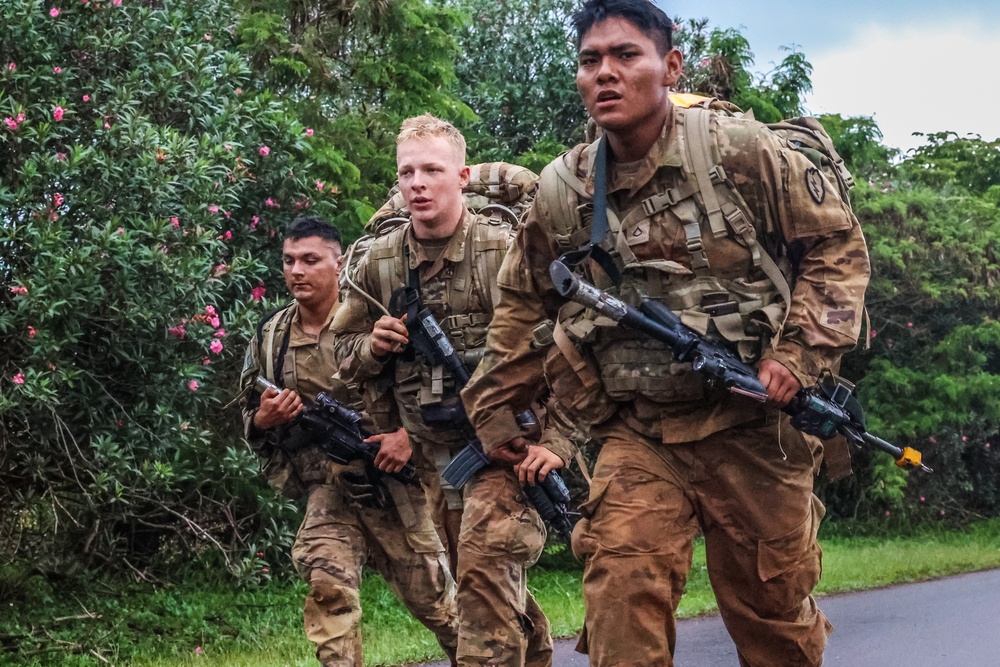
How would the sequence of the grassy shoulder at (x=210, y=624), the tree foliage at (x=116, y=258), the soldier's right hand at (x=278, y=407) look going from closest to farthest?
the soldier's right hand at (x=278, y=407) < the tree foliage at (x=116, y=258) < the grassy shoulder at (x=210, y=624)

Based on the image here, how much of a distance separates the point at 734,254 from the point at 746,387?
43 cm

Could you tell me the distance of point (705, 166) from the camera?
179 inches

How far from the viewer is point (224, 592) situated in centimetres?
1088

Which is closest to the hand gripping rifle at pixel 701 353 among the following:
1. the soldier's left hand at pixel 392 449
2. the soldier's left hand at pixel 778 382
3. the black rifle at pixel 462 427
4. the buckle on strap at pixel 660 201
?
A: the soldier's left hand at pixel 778 382

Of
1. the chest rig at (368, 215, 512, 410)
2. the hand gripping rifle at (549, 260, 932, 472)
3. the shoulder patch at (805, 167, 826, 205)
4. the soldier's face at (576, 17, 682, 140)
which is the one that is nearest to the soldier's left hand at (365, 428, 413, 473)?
the chest rig at (368, 215, 512, 410)

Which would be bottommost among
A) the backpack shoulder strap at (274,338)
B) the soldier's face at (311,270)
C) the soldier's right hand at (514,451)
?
the soldier's right hand at (514,451)

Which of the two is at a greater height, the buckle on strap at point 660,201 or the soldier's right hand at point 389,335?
the buckle on strap at point 660,201

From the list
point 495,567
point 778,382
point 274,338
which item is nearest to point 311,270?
point 274,338

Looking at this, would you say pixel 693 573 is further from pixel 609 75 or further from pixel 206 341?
pixel 609 75

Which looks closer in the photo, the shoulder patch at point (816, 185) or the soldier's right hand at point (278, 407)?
the shoulder patch at point (816, 185)

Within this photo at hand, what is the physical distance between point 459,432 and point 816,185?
89.5 inches

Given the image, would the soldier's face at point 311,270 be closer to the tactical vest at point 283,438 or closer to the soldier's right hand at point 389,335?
the tactical vest at point 283,438

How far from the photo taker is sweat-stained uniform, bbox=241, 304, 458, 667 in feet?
22.0

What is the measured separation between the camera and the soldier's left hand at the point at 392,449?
261 inches
